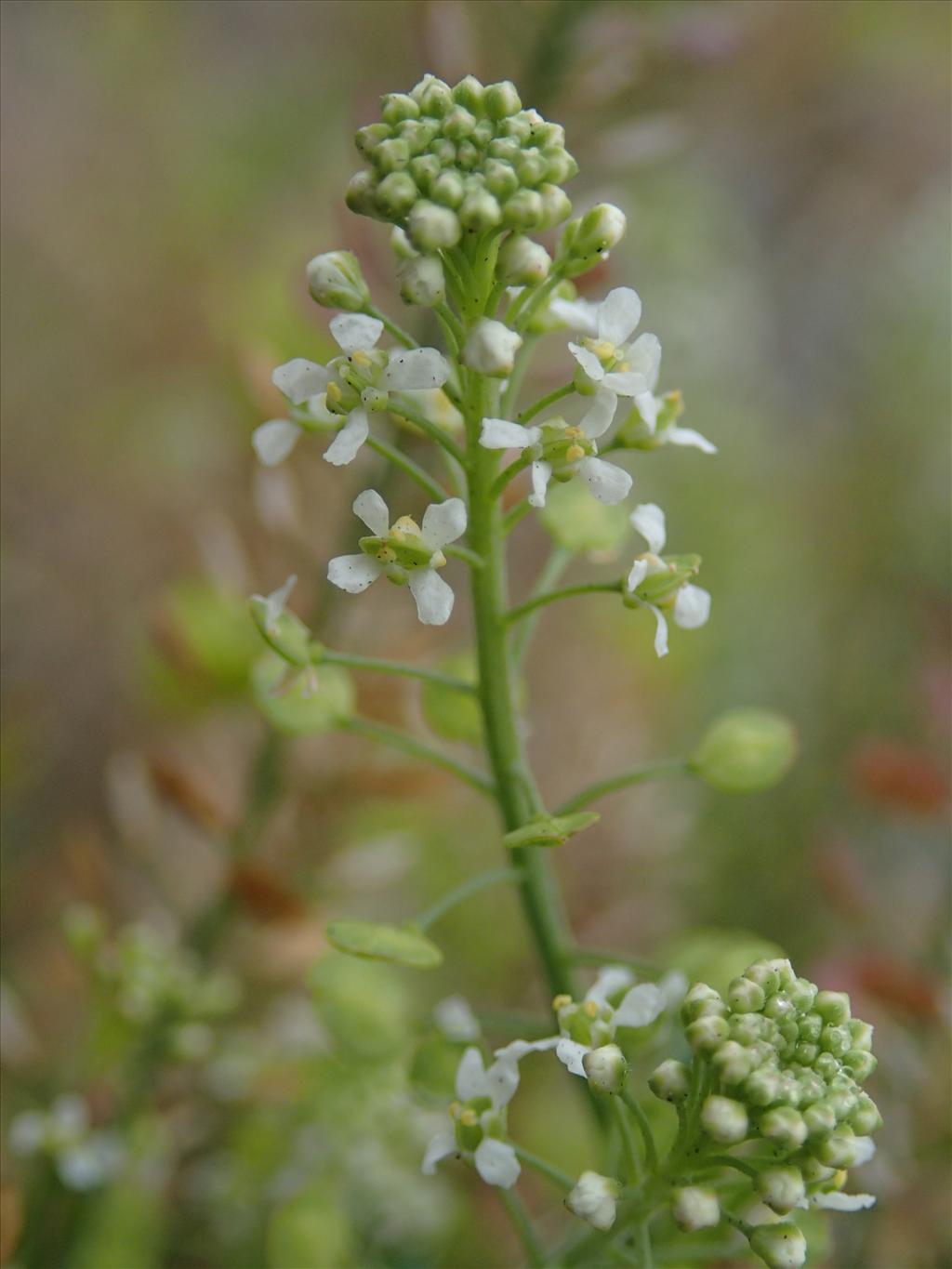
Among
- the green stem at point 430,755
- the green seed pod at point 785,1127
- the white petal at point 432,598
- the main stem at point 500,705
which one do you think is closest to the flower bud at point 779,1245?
the green seed pod at point 785,1127

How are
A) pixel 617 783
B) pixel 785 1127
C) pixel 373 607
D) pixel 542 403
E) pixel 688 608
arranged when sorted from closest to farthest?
pixel 785 1127
pixel 542 403
pixel 688 608
pixel 617 783
pixel 373 607

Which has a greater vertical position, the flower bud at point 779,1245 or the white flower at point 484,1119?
the white flower at point 484,1119

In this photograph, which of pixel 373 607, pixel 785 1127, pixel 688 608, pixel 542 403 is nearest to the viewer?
pixel 785 1127

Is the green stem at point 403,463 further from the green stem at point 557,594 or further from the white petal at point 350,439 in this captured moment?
the green stem at point 557,594

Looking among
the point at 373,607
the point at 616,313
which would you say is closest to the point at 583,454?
the point at 616,313

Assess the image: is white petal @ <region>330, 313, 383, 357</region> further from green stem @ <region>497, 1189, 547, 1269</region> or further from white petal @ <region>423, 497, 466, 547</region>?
green stem @ <region>497, 1189, 547, 1269</region>

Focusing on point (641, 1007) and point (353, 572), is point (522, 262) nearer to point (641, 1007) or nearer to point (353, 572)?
point (353, 572)

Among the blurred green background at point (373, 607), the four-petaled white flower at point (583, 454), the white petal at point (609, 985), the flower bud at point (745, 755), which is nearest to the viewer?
the four-petaled white flower at point (583, 454)

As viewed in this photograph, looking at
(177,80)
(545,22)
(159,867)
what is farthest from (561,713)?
(177,80)
